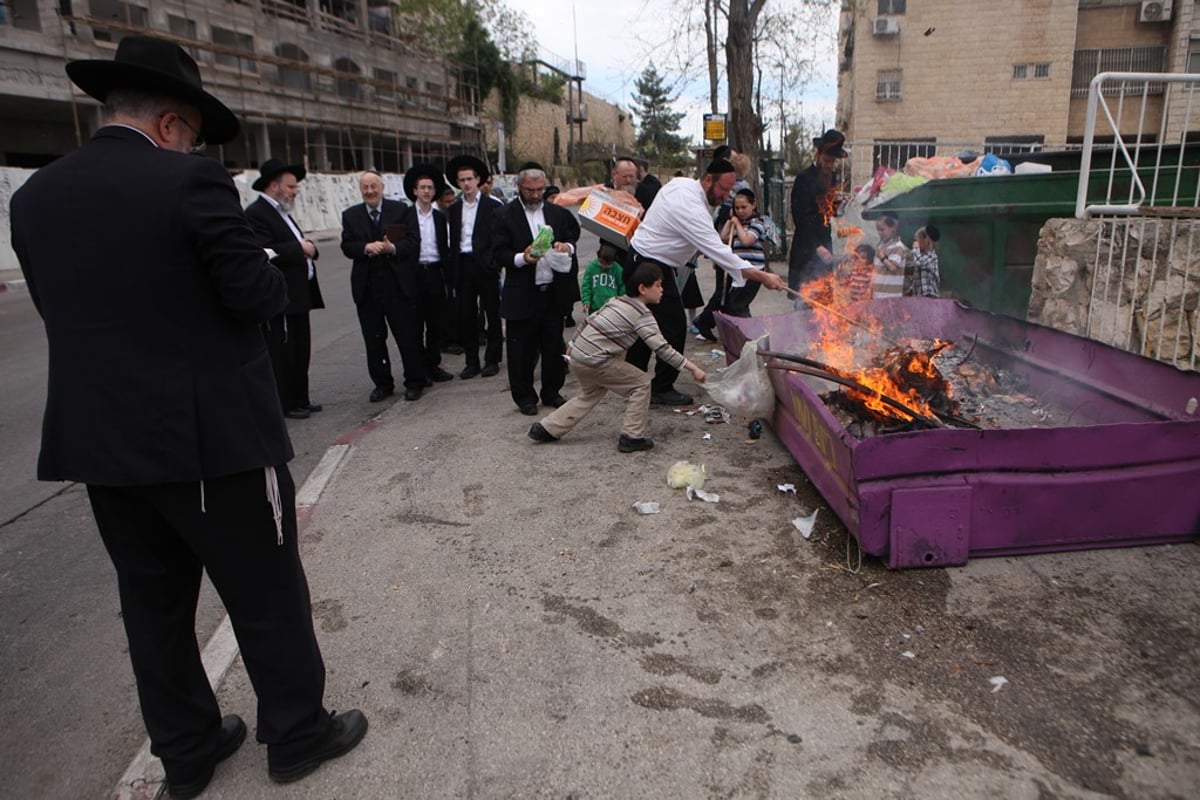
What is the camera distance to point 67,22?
2523 cm

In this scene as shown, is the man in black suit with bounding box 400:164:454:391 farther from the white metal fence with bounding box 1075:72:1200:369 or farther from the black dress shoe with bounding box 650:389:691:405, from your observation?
the white metal fence with bounding box 1075:72:1200:369

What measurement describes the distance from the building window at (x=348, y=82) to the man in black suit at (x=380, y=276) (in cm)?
3442

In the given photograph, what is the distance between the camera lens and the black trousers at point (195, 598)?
238 centimetres

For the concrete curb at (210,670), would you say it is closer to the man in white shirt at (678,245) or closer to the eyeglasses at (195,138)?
the eyeglasses at (195,138)

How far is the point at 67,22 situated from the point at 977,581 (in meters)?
31.5

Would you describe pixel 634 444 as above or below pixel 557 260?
below

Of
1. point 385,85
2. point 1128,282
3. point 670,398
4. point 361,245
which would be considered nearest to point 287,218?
point 361,245

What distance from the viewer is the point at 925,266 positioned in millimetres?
8148

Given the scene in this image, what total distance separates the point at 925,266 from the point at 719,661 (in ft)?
20.7

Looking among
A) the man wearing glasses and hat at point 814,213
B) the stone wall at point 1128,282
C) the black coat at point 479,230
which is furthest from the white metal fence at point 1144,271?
the black coat at point 479,230

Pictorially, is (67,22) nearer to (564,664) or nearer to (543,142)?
(564,664)

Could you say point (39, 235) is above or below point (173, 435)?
above

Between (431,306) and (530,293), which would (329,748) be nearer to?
(530,293)

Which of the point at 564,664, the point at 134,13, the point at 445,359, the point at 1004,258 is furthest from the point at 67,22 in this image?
the point at 564,664
